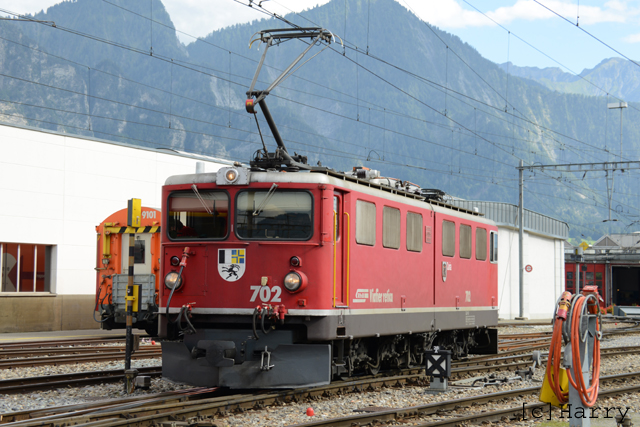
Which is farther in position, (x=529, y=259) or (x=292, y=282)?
(x=529, y=259)

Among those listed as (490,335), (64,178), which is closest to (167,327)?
(490,335)

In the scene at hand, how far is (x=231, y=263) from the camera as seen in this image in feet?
35.7

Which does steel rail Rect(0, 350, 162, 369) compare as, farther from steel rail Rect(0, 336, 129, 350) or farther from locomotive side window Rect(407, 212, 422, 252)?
locomotive side window Rect(407, 212, 422, 252)

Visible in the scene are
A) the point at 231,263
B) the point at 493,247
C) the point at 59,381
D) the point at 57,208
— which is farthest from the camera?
the point at 57,208

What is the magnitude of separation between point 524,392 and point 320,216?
4437 millimetres

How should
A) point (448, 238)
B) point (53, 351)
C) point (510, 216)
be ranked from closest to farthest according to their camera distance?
point (448, 238) → point (53, 351) → point (510, 216)

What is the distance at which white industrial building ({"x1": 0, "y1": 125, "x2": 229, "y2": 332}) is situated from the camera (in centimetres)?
2541

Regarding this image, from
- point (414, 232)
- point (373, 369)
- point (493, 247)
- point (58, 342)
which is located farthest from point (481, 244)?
point (58, 342)

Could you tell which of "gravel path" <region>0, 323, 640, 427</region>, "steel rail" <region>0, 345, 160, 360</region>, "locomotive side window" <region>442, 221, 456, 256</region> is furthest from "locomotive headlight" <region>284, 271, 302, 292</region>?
"steel rail" <region>0, 345, 160, 360</region>

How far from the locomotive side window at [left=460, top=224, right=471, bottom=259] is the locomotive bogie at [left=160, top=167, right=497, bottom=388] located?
12.6 feet

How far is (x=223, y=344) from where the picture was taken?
1036 cm

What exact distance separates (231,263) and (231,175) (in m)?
1.28

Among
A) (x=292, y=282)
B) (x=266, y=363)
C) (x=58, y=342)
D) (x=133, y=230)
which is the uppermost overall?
(x=133, y=230)

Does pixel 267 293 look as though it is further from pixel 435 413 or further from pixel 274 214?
pixel 435 413
